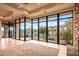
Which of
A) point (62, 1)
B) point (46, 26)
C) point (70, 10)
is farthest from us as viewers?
point (46, 26)

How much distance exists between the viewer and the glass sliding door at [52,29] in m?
3.23

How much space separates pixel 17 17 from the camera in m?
3.51

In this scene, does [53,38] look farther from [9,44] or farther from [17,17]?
Result: [9,44]

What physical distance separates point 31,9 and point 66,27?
1.50 meters

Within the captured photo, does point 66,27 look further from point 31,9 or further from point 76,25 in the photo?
point 31,9

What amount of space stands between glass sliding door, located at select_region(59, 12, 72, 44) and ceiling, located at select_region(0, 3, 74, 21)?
280 mm

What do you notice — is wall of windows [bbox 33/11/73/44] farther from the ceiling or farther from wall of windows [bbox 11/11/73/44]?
the ceiling

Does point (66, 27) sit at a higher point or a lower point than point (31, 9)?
lower

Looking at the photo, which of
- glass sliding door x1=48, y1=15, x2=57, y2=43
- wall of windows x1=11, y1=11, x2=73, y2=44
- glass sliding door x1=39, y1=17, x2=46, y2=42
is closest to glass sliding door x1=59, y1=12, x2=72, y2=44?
wall of windows x1=11, y1=11, x2=73, y2=44

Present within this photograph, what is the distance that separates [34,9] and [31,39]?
118 cm

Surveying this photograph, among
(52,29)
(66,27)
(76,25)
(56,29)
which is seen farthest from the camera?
(52,29)

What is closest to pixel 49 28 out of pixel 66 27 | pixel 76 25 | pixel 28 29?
pixel 66 27

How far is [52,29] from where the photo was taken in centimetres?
339

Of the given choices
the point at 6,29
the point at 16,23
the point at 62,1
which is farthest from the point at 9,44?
the point at 62,1
